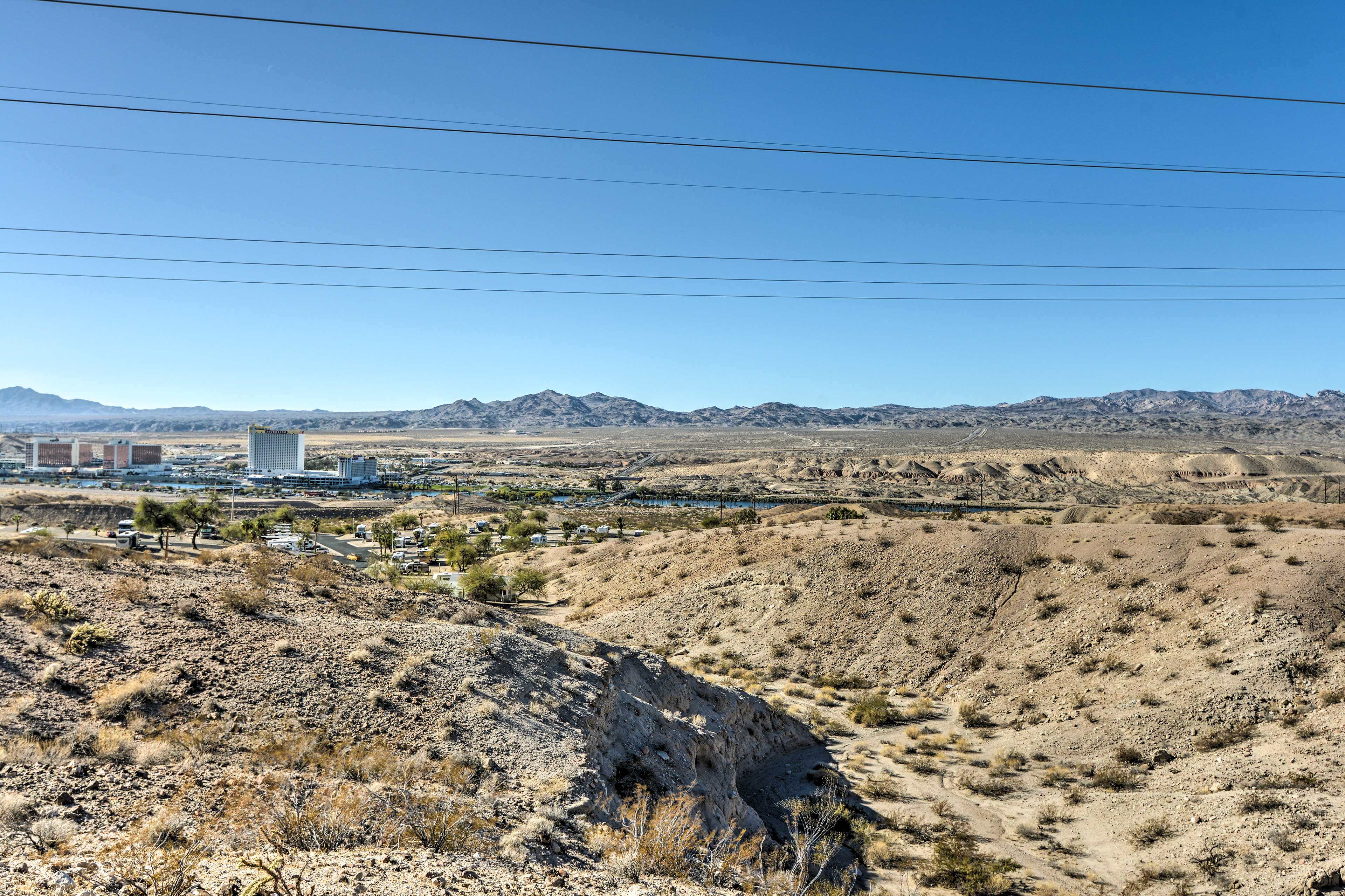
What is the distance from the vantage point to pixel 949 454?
16762 cm

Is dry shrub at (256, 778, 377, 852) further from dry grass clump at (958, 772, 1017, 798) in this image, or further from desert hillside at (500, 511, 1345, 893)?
dry grass clump at (958, 772, 1017, 798)

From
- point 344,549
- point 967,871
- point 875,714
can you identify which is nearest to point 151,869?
point 967,871

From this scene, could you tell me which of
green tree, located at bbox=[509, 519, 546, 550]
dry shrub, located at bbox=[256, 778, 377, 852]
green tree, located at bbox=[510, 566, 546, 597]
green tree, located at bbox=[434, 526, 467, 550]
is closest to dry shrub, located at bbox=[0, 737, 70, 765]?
dry shrub, located at bbox=[256, 778, 377, 852]

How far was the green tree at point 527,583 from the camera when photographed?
42.4m

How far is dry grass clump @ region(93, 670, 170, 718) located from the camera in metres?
10.7

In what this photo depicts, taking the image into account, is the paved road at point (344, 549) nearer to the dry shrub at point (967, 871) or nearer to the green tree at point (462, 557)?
the green tree at point (462, 557)

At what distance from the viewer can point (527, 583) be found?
43000 millimetres

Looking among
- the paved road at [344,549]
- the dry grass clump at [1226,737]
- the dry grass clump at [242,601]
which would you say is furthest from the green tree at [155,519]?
the dry grass clump at [1226,737]

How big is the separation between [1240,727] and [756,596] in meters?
19.3

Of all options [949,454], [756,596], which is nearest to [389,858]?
[756,596]

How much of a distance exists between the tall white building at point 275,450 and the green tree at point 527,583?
13885 cm

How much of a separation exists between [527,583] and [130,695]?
3228cm

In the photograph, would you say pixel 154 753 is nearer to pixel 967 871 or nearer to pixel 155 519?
pixel 967 871

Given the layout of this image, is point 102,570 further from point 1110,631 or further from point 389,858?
point 1110,631
